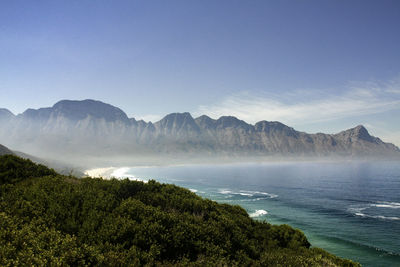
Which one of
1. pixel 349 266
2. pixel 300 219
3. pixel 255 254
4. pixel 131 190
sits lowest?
pixel 300 219

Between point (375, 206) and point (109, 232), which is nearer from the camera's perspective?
point (109, 232)

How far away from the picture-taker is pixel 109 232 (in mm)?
11172

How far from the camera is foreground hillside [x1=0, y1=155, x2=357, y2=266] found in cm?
878

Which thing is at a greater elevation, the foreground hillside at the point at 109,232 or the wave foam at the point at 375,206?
the foreground hillside at the point at 109,232

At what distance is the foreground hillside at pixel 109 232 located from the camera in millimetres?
8781

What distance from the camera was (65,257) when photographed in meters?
8.23

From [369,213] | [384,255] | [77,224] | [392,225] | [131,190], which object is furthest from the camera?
[369,213]

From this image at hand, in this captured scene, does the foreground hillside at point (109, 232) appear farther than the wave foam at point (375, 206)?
No

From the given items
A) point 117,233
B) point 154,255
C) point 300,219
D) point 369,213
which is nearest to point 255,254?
point 154,255

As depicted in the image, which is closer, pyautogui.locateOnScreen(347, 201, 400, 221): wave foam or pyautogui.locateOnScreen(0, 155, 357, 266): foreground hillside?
pyautogui.locateOnScreen(0, 155, 357, 266): foreground hillside

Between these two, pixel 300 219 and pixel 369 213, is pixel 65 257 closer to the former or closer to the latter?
pixel 300 219

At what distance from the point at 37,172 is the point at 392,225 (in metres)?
68.7

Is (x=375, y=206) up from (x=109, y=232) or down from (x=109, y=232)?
down

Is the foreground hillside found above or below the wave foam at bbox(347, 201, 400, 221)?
above
